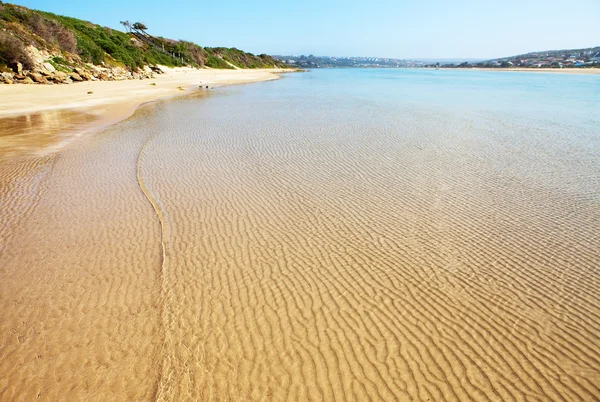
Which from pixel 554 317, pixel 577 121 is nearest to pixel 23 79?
pixel 554 317

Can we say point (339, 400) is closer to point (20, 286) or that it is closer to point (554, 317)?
point (554, 317)

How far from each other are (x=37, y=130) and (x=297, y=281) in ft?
58.5

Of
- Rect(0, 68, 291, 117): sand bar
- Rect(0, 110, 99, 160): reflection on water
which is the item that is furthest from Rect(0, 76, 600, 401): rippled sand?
Rect(0, 68, 291, 117): sand bar

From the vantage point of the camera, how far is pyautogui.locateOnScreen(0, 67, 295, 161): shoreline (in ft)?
49.1

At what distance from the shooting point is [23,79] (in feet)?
97.7

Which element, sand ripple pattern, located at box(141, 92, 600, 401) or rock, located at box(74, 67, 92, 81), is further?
rock, located at box(74, 67, 92, 81)

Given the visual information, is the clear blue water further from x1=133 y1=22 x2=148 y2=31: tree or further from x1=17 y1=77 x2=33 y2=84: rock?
x1=133 y1=22 x2=148 y2=31: tree

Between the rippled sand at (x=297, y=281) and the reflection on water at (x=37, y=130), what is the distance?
2.21 meters

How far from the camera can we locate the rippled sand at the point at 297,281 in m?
4.31

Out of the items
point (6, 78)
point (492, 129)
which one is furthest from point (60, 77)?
point (492, 129)

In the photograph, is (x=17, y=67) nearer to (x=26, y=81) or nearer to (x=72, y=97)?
(x=26, y=81)

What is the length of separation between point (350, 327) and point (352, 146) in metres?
11.4

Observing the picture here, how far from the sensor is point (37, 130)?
56.5ft

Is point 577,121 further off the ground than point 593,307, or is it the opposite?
point 593,307
